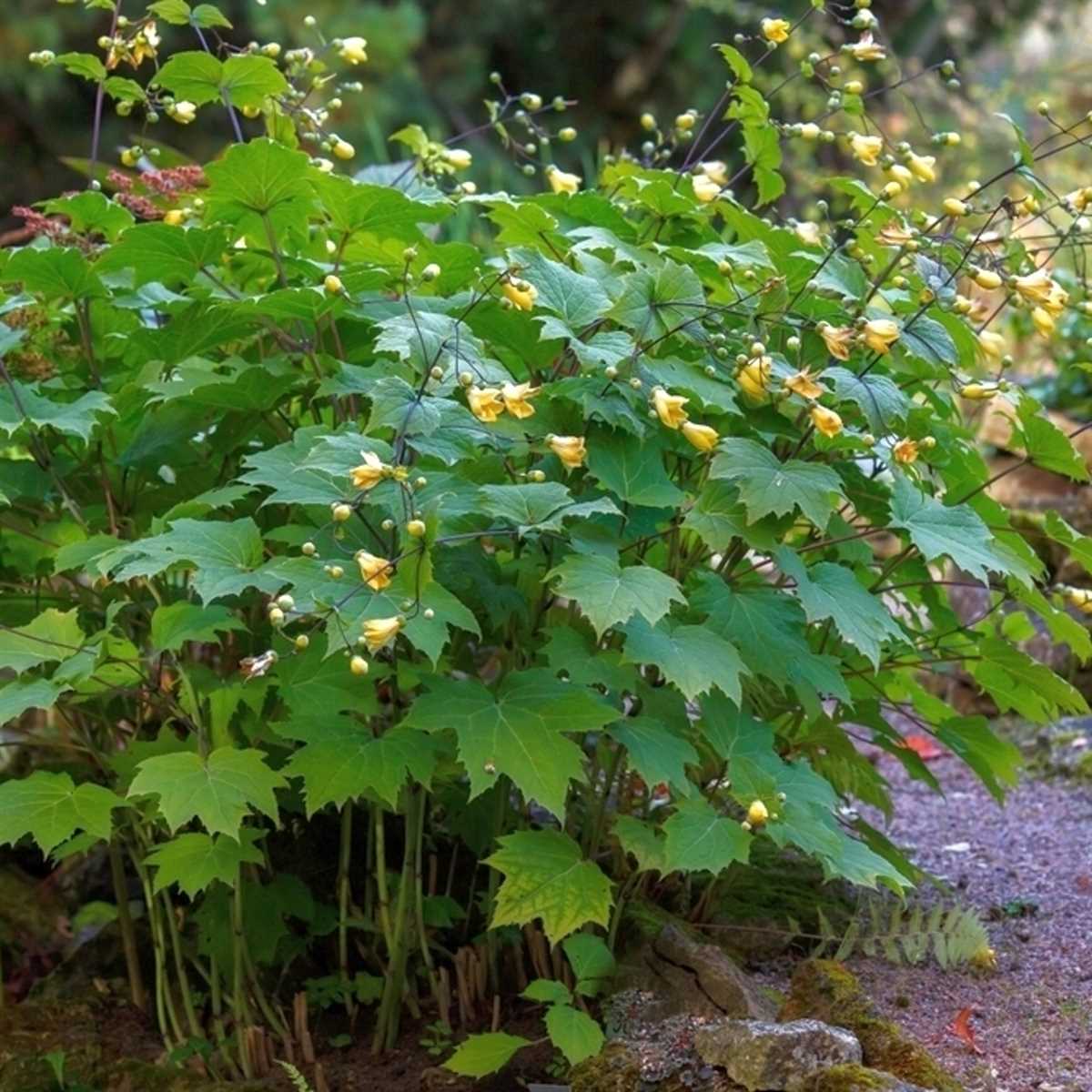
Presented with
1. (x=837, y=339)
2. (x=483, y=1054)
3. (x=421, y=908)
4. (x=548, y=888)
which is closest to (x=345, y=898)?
(x=421, y=908)

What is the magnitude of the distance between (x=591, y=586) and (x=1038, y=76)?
11.2 m

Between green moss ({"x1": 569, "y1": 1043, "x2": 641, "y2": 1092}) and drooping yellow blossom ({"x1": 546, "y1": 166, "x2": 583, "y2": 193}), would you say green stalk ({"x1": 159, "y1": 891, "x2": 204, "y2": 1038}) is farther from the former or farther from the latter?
drooping yellow blossom ({"x1": 546, "y1": 166, "x2": 583, "y2": 193})

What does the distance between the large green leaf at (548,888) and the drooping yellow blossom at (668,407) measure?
63 cm

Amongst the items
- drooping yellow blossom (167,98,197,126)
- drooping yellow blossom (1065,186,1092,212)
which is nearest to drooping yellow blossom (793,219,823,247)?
drooping yellow blossom (1065,186,1092,212)

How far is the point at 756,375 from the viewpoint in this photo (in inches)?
80.7

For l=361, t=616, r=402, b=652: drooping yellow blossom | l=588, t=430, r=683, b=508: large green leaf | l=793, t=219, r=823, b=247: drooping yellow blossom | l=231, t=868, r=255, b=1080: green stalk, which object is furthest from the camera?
l=793, t=219, r=823, b=247: drooping yellow blossom

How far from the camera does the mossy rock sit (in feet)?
6.77

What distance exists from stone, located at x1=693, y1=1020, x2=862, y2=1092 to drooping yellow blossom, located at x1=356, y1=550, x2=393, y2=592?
2.39 ft

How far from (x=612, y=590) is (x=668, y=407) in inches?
9.5

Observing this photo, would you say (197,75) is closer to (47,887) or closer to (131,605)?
(131,605)

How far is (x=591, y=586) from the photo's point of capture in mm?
1941

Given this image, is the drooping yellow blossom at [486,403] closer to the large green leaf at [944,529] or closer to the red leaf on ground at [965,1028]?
the large green leaf at [944,529]

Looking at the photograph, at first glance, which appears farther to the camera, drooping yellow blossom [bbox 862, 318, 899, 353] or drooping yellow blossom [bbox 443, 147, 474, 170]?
drooping yellow blossom [bbox 443, 147, 474, 170]

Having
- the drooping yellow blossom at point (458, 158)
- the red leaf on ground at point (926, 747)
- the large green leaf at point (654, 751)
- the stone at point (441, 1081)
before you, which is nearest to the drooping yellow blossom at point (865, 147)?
the drooping yellow blossom at point (458, 158)
